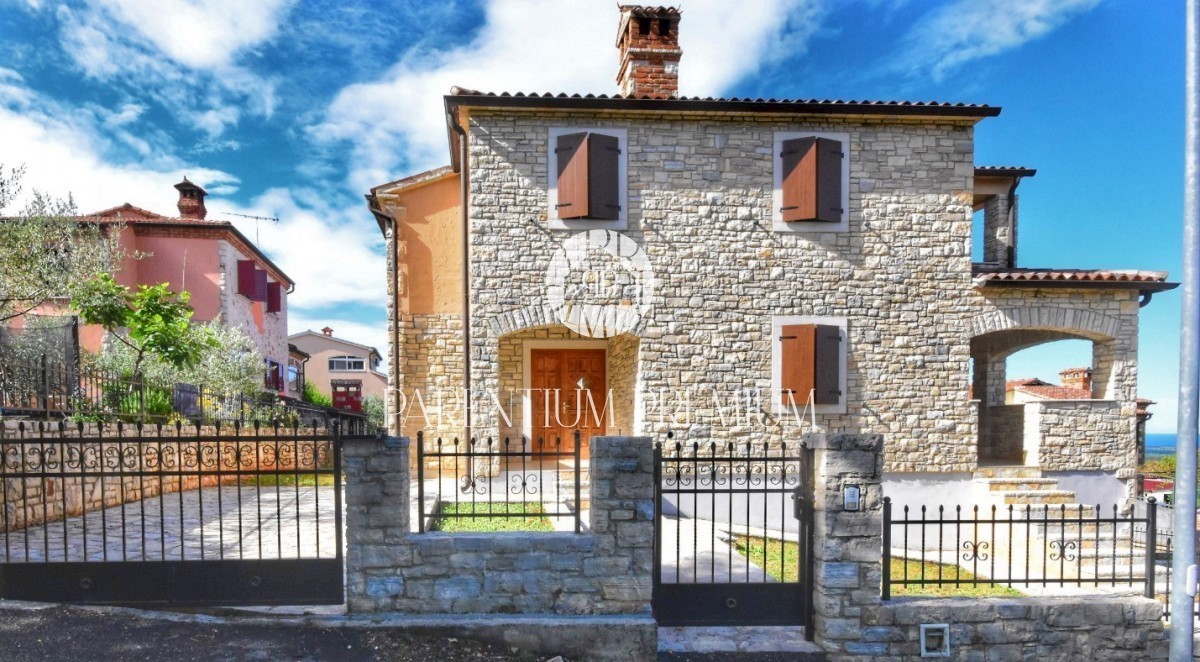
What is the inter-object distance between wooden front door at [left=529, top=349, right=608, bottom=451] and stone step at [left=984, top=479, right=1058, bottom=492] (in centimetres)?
650

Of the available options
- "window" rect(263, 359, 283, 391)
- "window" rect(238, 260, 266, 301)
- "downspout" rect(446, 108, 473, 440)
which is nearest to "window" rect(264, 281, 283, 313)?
"window" rect(238, 260, 266, 301)

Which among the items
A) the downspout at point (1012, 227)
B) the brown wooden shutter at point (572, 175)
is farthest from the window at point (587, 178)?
the downspout at point (1012, 227)

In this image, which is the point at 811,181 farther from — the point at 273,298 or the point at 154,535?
the point at 273,298

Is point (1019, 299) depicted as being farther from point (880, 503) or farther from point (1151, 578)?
point (880, 503)

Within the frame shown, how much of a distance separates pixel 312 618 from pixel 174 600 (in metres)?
1.13

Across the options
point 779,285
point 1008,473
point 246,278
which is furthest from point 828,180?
point 246,278

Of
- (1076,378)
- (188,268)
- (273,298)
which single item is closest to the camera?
(188,268)

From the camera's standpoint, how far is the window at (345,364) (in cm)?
3175

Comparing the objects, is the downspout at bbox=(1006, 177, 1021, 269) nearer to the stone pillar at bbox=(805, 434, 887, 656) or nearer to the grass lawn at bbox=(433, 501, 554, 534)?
the stone pillar at bbox=(805, 434, 887, 656)

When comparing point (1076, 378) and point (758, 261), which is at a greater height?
point (758, 261)

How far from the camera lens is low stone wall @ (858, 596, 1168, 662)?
450cm

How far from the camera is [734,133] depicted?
945 centimetres

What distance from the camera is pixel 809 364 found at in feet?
30.1

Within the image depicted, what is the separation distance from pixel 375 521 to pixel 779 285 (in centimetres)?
723
